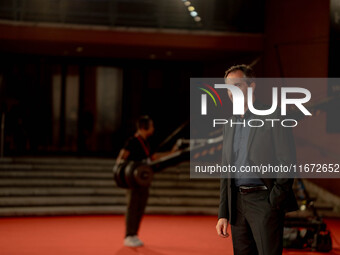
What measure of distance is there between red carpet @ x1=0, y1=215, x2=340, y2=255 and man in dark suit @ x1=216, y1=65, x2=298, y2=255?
3.83 meters

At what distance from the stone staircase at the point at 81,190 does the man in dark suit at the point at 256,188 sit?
7426 mm

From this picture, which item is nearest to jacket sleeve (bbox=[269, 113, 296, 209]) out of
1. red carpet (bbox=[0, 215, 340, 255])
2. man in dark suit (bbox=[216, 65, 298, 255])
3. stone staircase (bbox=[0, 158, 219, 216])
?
man in dark suit (bbox=[216, 65, 298, 255])

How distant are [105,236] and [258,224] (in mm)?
5332

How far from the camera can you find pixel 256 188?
2.88m

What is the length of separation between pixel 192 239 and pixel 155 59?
9003 mm

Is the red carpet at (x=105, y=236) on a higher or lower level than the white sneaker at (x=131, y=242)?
lower

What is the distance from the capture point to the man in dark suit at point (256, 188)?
2820mm

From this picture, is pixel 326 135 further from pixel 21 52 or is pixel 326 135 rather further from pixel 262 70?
pixel 21 52

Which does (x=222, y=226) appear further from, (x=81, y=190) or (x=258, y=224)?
(x=81, y=190)

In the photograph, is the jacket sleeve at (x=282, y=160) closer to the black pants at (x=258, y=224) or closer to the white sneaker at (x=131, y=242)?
the black pants at (x=258, y=224)

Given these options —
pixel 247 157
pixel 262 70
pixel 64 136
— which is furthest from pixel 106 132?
pixel 247 157
